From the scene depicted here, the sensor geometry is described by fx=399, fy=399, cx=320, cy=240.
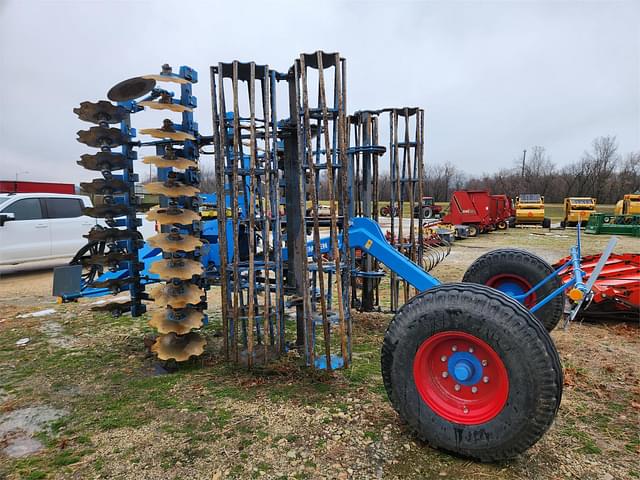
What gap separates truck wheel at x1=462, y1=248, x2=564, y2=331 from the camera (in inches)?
174

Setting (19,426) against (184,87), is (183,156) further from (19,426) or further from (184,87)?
(19,426)

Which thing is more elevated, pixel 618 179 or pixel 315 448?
pixel 618 179

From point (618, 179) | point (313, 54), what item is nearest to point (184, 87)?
point (313, 54)

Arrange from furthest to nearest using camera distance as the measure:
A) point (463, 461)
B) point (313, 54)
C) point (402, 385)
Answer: point (313, 54) → point (402, 385) → point (463, 461)

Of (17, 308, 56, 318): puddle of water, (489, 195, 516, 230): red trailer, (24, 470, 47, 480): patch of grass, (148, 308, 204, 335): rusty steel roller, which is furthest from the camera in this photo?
(489, 195, 516, 230): red trailer

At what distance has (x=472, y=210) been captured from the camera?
19016 mm

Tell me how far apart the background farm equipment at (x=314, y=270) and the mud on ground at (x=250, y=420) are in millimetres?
239

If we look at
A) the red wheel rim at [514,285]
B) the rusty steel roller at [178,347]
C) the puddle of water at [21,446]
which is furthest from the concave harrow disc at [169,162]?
the red wheel rim at [514,285]

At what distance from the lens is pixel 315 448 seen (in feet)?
8.99

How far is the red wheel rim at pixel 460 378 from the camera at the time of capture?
2.54m

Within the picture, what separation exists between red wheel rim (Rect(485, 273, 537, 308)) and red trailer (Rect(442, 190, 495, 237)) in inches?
591

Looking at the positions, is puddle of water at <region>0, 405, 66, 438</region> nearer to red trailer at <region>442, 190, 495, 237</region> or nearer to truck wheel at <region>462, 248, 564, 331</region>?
truck wheel at <region>462, 248, 564, 331</region>

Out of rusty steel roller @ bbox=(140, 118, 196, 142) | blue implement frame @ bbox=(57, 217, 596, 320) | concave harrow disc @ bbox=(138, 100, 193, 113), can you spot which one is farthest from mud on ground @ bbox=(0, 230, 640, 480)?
concave harrow disc @ bbox=(138, 100, 193, 113)

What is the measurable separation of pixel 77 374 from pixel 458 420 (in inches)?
143
